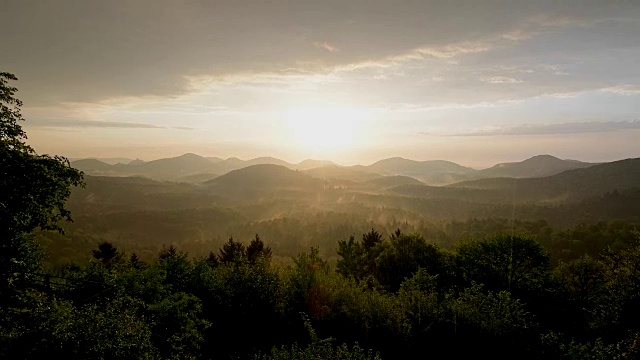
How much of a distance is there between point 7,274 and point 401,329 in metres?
26.5

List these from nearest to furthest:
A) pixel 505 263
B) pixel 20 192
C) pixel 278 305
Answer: pixel 20 192 < pixel 278 305 < pixel 505 263

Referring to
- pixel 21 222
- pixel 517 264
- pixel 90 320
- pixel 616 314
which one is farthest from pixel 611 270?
pixel 21 222

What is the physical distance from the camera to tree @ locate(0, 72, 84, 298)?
22125 mm

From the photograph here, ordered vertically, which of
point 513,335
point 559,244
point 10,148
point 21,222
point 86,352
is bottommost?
point 559,244

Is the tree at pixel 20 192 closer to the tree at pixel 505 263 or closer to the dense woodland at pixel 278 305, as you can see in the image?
the dense woodland at pixel 278 305

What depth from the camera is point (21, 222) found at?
2172 centimetres

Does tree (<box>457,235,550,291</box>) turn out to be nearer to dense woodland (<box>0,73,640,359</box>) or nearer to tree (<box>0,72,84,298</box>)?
dense woodland (<box>0,73,640,359</box>)

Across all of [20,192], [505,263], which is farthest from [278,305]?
[505,263]

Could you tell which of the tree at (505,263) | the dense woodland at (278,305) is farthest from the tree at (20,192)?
the tree at (505,263)

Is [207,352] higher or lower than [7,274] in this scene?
lower

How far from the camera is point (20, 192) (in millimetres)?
22594

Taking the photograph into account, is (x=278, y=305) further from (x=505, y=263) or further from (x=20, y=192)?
(x=505, y=263)

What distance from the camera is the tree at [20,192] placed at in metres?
22.1

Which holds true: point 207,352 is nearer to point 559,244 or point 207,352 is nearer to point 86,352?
point 86,352
